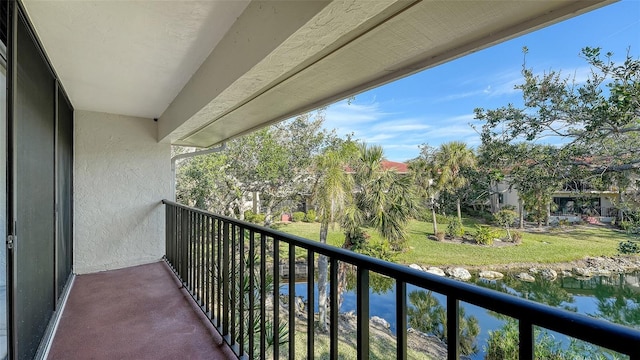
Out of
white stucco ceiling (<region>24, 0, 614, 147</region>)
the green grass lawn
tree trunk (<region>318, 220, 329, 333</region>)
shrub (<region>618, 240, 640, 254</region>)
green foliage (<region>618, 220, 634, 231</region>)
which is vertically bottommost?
tree trunk (<region>318, 220, 329, 333</region>)

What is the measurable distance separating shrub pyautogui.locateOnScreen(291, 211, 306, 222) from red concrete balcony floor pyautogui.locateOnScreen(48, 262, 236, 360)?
635cm

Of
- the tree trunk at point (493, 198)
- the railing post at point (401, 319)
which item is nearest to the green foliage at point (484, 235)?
the tree trunk at point (493, 198)

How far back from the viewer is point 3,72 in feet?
4.51

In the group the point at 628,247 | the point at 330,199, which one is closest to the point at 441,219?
the point at 330,199

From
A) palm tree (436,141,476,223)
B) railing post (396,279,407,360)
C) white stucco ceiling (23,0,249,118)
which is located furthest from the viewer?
palm tree (436,141,476,223)

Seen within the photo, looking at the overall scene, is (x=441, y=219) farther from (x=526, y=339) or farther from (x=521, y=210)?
(x=526, y=339)

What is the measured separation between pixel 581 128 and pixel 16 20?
4.45 meters

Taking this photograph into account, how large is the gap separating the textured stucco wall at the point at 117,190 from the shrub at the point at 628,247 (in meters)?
5.57

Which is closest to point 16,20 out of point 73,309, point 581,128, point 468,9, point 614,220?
point 468,9

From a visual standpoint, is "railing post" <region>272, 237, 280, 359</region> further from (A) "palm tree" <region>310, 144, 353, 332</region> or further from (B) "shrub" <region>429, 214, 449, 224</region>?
(B) "shrub" <region>429, 214, 449, 224</region>

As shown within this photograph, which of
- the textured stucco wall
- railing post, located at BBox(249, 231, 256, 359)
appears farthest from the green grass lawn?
railing post, located at BBox(249, 231, 256, 359)

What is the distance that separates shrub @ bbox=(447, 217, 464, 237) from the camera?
664 centimetres

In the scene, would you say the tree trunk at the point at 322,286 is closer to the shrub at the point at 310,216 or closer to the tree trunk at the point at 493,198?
the shrub at the point at 310,216

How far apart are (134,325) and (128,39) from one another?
2188 mm
